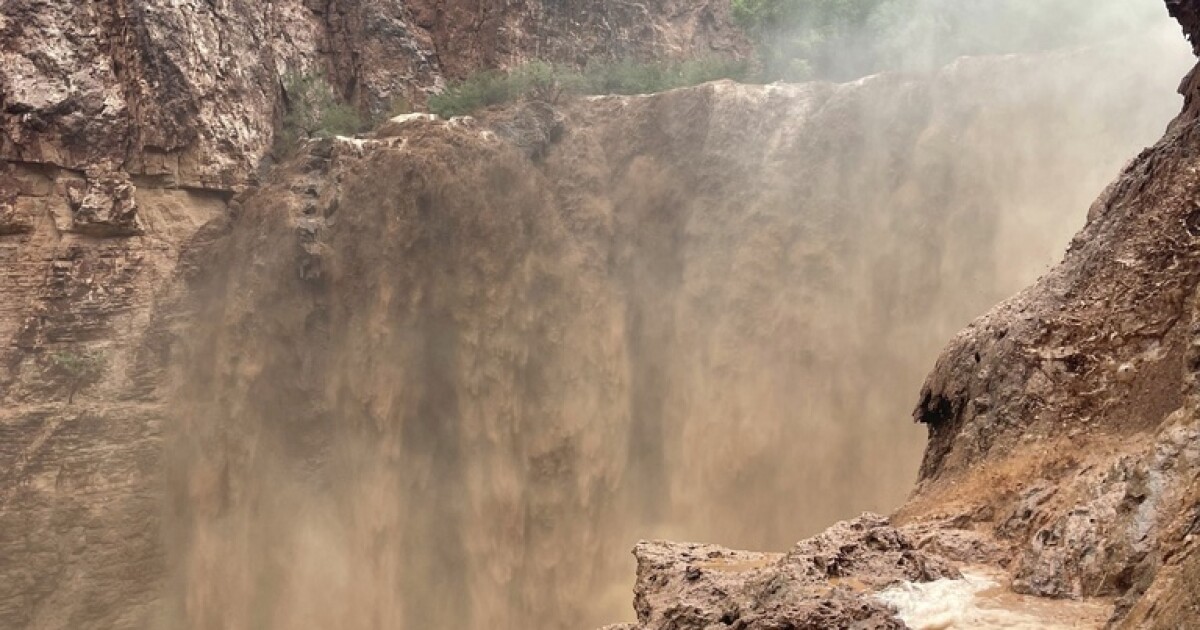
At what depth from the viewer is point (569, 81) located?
21.2m

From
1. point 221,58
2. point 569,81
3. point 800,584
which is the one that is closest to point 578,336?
point 569,81

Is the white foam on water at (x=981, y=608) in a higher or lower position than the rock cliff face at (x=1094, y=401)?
lower

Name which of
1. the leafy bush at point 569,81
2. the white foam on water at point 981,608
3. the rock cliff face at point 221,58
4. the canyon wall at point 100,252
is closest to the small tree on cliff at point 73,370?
the canyon wall at point 100,252

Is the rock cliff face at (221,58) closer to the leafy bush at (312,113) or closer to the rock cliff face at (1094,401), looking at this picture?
the leafy bush at (312,113)

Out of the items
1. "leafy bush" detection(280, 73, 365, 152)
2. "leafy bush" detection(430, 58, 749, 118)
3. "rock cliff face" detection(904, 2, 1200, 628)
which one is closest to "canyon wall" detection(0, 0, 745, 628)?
"leafy bush" detection(280, 73, 365, 152)

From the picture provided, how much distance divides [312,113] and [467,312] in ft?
21.2

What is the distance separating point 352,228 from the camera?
18156 millimetres

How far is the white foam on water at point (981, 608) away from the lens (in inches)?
197

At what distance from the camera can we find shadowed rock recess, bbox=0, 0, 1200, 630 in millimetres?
16391

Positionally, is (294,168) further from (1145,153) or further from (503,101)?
(1145,153)

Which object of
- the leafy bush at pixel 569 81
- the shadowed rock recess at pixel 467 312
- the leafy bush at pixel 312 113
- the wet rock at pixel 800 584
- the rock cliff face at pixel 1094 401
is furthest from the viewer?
the leafy bush at pixel 569 81

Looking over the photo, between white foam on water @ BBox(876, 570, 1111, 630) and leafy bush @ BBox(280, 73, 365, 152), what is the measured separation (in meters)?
17.0

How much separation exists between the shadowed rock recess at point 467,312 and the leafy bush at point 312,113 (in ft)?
3.30

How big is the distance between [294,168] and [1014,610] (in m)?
16.7
